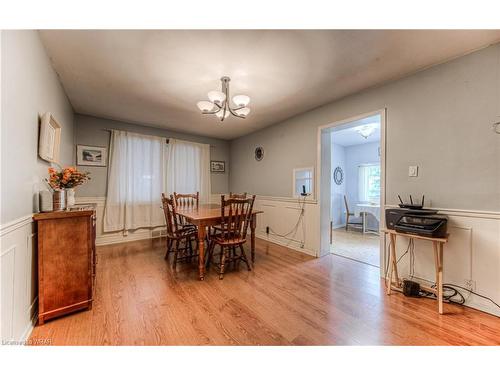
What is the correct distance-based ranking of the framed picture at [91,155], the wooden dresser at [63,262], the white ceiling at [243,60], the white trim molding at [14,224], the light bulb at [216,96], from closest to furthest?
the white trim molding at [14,224]
the wooden dresser at [63,262]
the white ceiling at [243,60]
the light bulb at [216,96]
the framed picture at [91,155]

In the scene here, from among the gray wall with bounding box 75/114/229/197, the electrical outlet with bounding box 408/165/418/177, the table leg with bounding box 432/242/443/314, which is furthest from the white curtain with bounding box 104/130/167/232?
the table leg with bounding box 432/242/443/314

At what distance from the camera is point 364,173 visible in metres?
5.45

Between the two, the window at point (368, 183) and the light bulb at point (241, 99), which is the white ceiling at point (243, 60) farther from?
the window at point (368, 183)

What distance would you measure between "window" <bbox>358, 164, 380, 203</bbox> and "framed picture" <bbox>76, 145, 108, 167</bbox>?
6.13 meters

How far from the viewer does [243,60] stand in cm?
187

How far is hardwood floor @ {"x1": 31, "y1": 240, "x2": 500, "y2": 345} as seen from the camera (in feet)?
4.44

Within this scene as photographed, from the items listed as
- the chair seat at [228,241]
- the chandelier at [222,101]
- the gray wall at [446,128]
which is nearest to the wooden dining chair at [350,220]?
the gray wall at [446,128]

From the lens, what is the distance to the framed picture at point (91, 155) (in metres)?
3.41

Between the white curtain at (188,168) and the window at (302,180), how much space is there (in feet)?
7.44

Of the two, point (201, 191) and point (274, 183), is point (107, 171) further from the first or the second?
point (274, 183)

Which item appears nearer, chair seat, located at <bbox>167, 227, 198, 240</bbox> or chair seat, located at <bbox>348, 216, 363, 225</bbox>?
chair seat, located at <bbox>167, 227, 198, 240</bbox>

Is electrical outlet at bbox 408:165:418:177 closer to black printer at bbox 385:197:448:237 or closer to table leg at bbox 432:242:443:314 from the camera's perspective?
black printer at bbox 385:197:448:237
